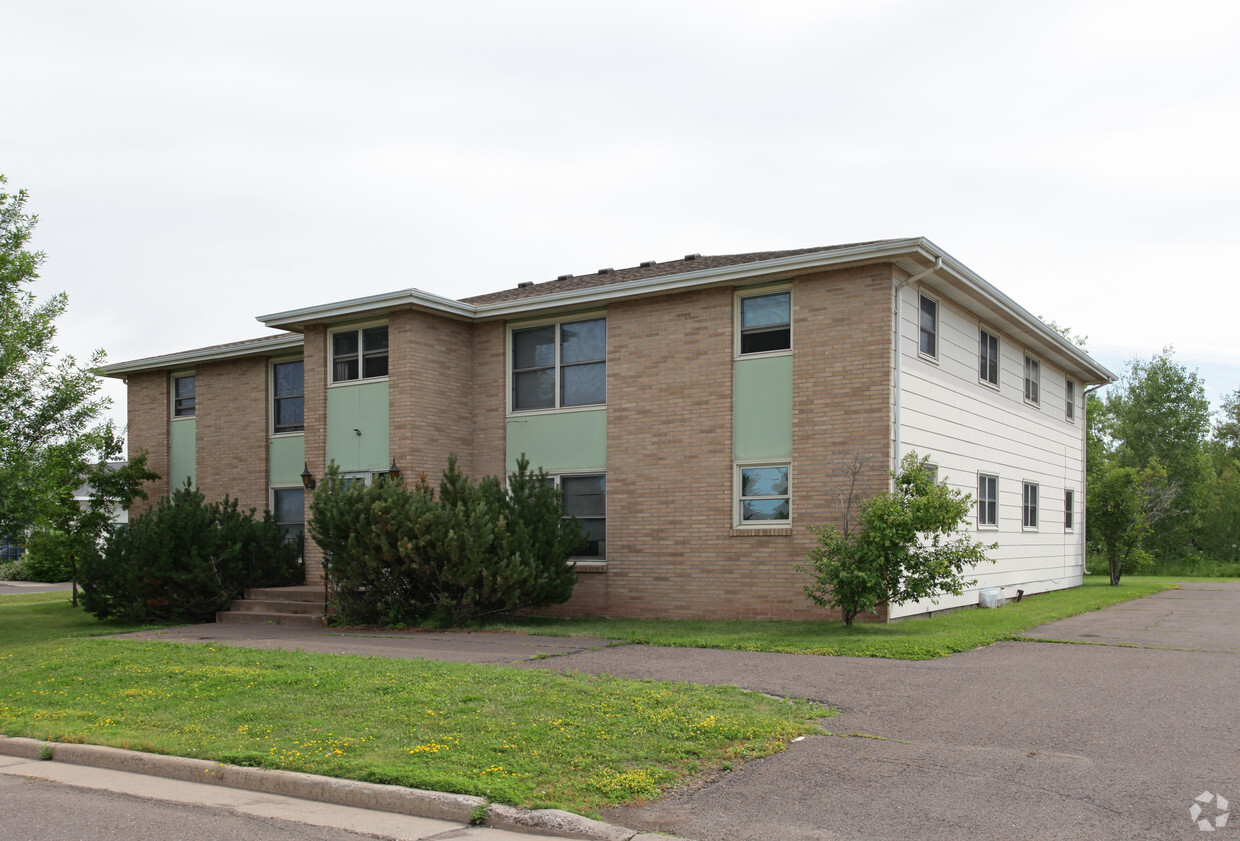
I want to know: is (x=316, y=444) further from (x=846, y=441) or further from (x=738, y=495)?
(x=846, y=441)

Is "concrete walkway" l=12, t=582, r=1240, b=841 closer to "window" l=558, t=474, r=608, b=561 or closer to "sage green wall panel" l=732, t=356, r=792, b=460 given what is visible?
"window" l=558, t=474, r=608, b=561

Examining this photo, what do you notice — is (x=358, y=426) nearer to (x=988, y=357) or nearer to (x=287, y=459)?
(x=287, y=459)

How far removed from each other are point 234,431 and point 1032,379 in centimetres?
1748

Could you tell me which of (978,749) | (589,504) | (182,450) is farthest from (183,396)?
(978,749)

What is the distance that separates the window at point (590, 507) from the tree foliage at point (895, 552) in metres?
4.42

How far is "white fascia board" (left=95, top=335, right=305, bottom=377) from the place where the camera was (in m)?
21.6

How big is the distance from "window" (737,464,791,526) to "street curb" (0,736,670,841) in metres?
10.1

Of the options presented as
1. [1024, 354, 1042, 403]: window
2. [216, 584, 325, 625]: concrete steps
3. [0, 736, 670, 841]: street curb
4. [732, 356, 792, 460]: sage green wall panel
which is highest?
[1024, 354, 1042, 403]: window

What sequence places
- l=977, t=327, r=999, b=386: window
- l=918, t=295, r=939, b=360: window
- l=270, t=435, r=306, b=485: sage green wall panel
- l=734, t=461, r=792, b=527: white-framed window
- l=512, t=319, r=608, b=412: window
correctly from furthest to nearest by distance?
l=270, t=435, r=306, b=485: sage green wall panel < l=977, t=327, r=999, b=386: window < l=512, t=319, r=608, b=412: window < l=918, t=295, r=939, b=360: window < l=734, t=461, r=792, b=527: white-framed window

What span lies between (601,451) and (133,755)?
1077cm

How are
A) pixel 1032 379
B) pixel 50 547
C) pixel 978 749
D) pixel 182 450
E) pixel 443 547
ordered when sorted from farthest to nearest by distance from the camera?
1. pixel 182 450
2. pixel 1032 379
3. pixel 50 547
4. pixel 443 547
5. pixel 978 749

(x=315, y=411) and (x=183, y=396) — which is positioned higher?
(x=183, y=396)

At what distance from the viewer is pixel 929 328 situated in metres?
16.7

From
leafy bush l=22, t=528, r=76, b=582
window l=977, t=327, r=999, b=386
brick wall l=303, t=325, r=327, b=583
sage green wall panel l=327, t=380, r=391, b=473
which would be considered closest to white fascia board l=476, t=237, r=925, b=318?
sage green wall panel l=327, t=380, r=391, b=473
